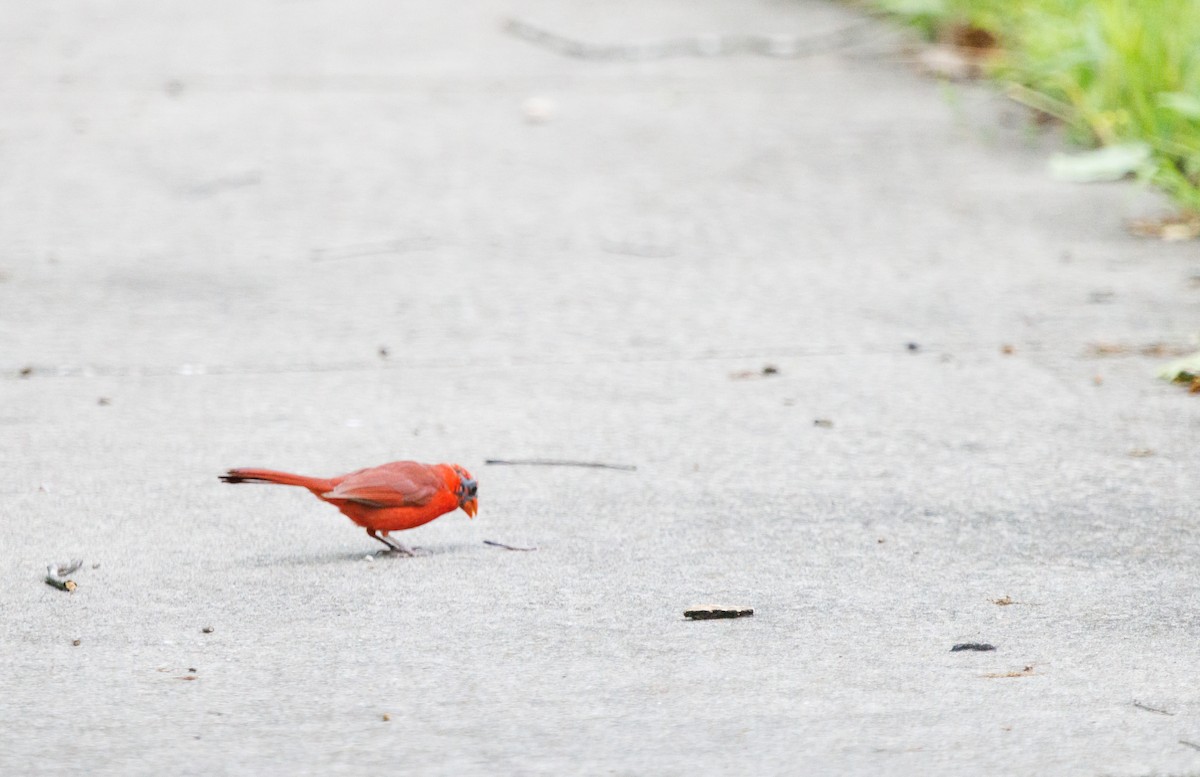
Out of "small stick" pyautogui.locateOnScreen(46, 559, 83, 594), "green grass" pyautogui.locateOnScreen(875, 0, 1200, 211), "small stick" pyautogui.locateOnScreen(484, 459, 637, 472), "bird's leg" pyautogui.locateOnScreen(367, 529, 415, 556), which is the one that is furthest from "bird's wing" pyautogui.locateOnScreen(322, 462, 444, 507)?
"green grass" pyautogui.locateOnScreen(875, 0, 1200, 211)

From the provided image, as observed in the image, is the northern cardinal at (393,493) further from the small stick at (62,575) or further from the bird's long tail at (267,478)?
the small stick at (62,575)

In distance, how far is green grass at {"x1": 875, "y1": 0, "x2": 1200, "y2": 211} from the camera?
6777mm

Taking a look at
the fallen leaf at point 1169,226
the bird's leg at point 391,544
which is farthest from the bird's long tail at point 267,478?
the fallen leaf at point 1169,226

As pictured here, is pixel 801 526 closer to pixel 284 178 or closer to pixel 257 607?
pixel 257 607

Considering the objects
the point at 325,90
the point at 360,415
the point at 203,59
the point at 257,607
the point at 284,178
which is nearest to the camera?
the point at 257,607

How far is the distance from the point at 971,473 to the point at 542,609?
4.75ft

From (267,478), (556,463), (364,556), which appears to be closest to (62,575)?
(267,478)

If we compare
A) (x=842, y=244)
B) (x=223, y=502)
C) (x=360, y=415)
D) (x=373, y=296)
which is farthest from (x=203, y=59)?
(x=223, y=502)

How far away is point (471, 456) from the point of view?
434 cm

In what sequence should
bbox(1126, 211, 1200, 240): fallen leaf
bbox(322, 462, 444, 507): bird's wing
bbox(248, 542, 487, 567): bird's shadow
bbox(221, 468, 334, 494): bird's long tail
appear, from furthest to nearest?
bbox(1126, 211, 1200, 240): fallen leaf < bbox(248, 542, 487, 567): bird's shadow < bbox(322, 462, 444, 507): bird's wing < bbox(221, 468, 334, 494): bird's long tail

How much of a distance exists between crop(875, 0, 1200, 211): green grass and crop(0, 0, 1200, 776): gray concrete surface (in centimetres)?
24

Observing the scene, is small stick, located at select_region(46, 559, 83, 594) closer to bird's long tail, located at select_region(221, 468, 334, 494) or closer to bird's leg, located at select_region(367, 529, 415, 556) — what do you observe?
bird's long tail, located at select_region(221, 468, 334, 494)

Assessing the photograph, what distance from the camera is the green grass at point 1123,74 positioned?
6777 mm

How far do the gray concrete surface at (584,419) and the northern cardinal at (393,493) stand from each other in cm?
12
